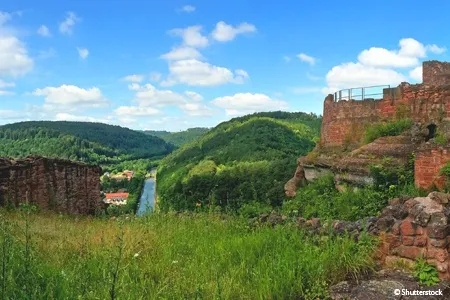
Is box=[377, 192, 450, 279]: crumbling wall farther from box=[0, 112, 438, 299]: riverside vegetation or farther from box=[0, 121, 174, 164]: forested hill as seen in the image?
box=[0, 121, 174, 164]: forested hill

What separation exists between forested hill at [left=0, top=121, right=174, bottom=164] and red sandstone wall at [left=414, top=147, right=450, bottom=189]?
69055 mm

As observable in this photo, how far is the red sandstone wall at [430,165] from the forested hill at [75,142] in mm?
69055

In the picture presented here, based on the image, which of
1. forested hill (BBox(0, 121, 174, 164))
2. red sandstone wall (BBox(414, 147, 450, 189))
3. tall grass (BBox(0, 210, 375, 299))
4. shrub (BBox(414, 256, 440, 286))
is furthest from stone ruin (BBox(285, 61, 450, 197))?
forested hill (BBox(0, 121, 174, 164))

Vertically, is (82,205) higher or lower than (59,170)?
lower

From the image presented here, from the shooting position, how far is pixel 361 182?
12.6 meters

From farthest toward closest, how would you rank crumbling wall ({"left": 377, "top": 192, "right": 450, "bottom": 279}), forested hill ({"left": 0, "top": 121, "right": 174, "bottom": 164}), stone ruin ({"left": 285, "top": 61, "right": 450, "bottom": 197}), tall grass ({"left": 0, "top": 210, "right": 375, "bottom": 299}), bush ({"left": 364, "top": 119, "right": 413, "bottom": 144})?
forested hill ({"left": 0, "top": 121, "right": 174, "bottom": 164})
bush ({"left": 364, "top": 119, "right": 413, "bottom": 144})
stone ruin ({"left": 285, "top": 61, "right": 450, "bottom": 197})
crumbling wall ({"left": 377, "top": 192, "right": 450, "bottom": 279})
tall grass ({"left": 0, "top": 210, "right": 375, "bottom": 299})

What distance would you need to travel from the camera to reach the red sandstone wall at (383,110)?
13.5m

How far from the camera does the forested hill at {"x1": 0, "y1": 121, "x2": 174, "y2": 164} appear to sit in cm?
10550

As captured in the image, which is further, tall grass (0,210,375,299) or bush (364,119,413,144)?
bush (364,119,413,144)

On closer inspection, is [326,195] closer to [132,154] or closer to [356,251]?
[356,251]

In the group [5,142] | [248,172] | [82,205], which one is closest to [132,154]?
[5,142]

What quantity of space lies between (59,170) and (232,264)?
851 centimetres

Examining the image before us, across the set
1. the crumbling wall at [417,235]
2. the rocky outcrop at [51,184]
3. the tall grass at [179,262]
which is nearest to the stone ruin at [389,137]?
the crumbling wall at [417,235]

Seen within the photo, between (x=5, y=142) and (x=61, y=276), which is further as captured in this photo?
(x=5, y=142)
